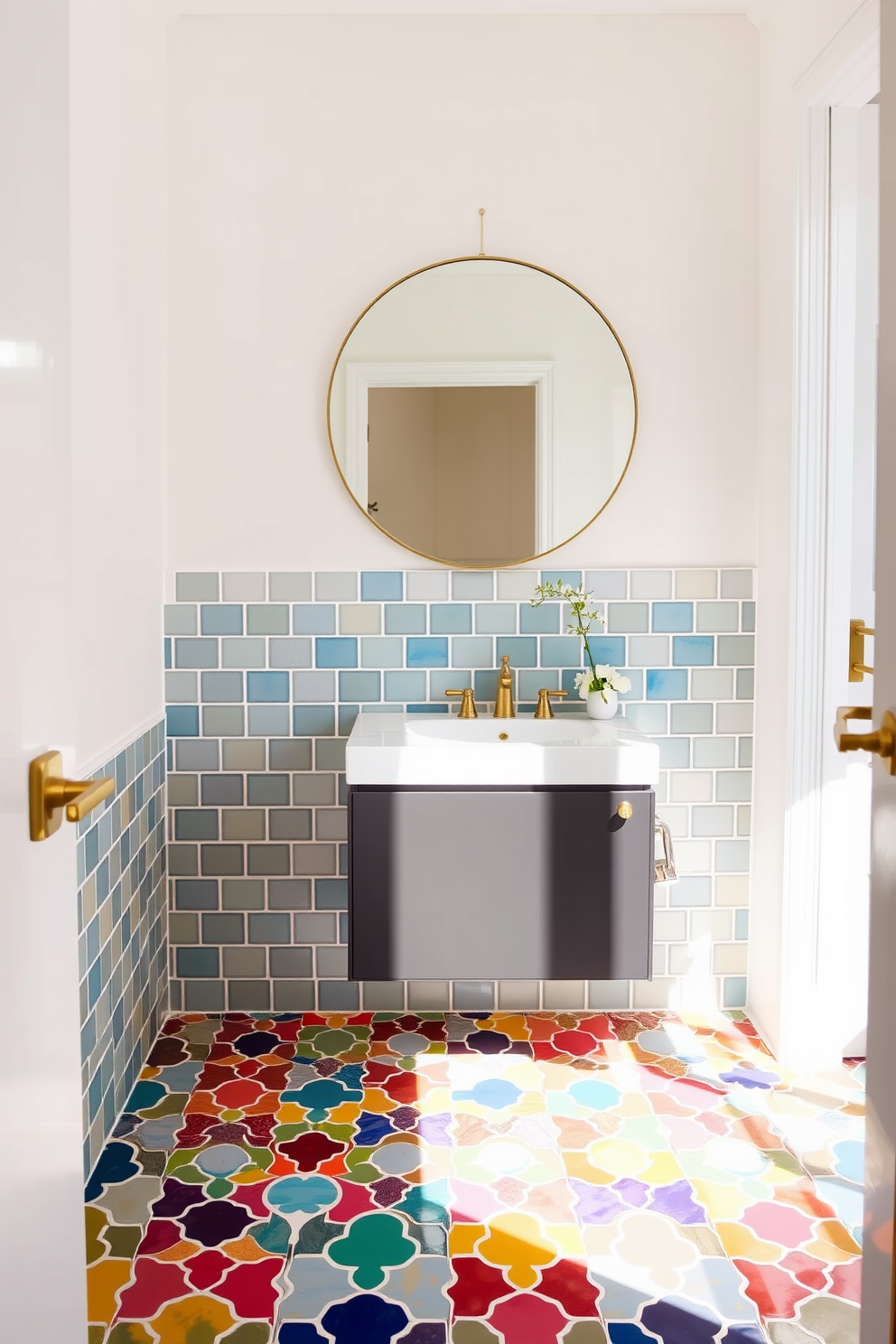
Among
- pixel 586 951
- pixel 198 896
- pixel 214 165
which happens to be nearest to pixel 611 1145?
pixel 586 951

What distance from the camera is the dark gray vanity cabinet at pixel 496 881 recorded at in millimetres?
2361

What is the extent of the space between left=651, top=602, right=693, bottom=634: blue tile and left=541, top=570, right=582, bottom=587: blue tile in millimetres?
217

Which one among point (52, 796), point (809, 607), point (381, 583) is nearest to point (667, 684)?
point (809, 607)

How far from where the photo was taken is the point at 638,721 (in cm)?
291

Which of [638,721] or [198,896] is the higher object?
[638,721]

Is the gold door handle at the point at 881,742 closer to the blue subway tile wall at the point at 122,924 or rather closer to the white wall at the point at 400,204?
the blue subway tile wall at the point at 122,924

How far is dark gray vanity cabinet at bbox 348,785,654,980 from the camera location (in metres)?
2.36

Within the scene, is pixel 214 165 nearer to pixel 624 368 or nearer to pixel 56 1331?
pixel 624 368

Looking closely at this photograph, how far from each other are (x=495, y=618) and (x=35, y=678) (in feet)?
6.53

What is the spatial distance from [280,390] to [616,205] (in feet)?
3.26

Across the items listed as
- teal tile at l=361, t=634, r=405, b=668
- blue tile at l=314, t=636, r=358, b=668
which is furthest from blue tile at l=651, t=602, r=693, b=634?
blue tile at l=314, t=636, r=358, b=668

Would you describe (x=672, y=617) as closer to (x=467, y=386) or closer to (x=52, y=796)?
(x=467, y=386)

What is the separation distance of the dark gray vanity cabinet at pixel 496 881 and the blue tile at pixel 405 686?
0.57 m

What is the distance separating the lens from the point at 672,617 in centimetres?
290
